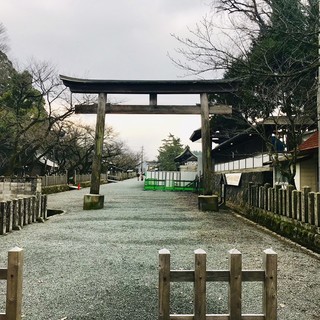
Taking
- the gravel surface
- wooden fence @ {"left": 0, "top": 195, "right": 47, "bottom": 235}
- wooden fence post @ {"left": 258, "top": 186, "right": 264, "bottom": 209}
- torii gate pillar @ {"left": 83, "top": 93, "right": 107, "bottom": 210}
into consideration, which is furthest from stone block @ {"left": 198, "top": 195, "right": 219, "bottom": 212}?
wooden fence @ {"left": 0, "top": 195, "right": 47, "bottom": 235}

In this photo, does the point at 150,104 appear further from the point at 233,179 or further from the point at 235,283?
the point at 235,283

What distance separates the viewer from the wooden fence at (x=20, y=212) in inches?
312

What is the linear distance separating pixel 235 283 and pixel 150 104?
10833mm

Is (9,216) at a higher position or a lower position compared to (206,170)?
lower

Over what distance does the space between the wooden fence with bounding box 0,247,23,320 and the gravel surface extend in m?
0.82

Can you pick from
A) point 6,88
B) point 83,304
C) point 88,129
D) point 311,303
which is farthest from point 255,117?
point 88,129

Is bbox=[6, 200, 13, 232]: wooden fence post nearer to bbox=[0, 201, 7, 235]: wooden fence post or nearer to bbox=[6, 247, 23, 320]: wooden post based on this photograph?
bbox=[0, 201, 7, 235]: wooden fence post

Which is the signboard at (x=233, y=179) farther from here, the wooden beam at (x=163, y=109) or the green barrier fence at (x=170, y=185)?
the green barrier fence at (x=170, y=185)

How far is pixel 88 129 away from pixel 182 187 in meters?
14.5

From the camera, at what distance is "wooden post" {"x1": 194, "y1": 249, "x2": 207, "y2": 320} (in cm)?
252

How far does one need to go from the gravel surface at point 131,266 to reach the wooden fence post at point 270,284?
0.85 m

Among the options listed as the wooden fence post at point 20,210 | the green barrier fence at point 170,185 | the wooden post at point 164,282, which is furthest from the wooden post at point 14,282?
the green barrier fence at point 170,185

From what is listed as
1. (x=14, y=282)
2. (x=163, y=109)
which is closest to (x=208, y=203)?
(x=163, y=109)

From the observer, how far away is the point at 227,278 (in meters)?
2.55
